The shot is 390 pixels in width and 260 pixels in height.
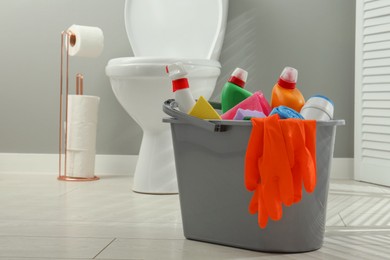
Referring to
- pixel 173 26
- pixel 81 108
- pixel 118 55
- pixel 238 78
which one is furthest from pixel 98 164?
pixel 238 78

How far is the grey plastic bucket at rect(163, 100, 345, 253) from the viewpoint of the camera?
1179 mm

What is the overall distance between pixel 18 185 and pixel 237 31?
1.07 metres

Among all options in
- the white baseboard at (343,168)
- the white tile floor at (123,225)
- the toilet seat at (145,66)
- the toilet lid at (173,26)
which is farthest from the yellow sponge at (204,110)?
the white baseboard at (343,168)

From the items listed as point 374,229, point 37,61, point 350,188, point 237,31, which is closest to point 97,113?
point 37,61

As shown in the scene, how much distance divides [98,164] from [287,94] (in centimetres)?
138

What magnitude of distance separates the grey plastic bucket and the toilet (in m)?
0.71

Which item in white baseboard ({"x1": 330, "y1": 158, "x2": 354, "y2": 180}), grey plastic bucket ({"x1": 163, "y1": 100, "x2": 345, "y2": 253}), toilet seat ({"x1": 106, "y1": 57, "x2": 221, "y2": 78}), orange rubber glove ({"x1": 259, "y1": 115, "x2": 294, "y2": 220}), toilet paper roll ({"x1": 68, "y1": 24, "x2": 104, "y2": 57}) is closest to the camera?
orange rubber glove ({"x1": 259, "y1": 115, "x2": 294, "y2": 220})

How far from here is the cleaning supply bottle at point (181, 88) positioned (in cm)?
127

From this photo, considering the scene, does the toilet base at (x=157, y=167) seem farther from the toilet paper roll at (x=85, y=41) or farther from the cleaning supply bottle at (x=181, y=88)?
the cleaning supply bottle at (x=181, y=88)

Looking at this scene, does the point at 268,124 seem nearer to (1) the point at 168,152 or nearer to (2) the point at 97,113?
(1) the point at 168,152

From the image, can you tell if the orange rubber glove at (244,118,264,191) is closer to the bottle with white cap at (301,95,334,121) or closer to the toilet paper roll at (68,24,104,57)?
the bottle with white cap at (301,95,334,121)

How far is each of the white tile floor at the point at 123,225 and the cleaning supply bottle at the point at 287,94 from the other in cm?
30

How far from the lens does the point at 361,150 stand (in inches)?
94.0

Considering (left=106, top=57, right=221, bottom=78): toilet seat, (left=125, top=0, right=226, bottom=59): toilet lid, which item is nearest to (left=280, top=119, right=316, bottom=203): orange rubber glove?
(left=106, top=57, right=221, bottom=78): toilet seat
